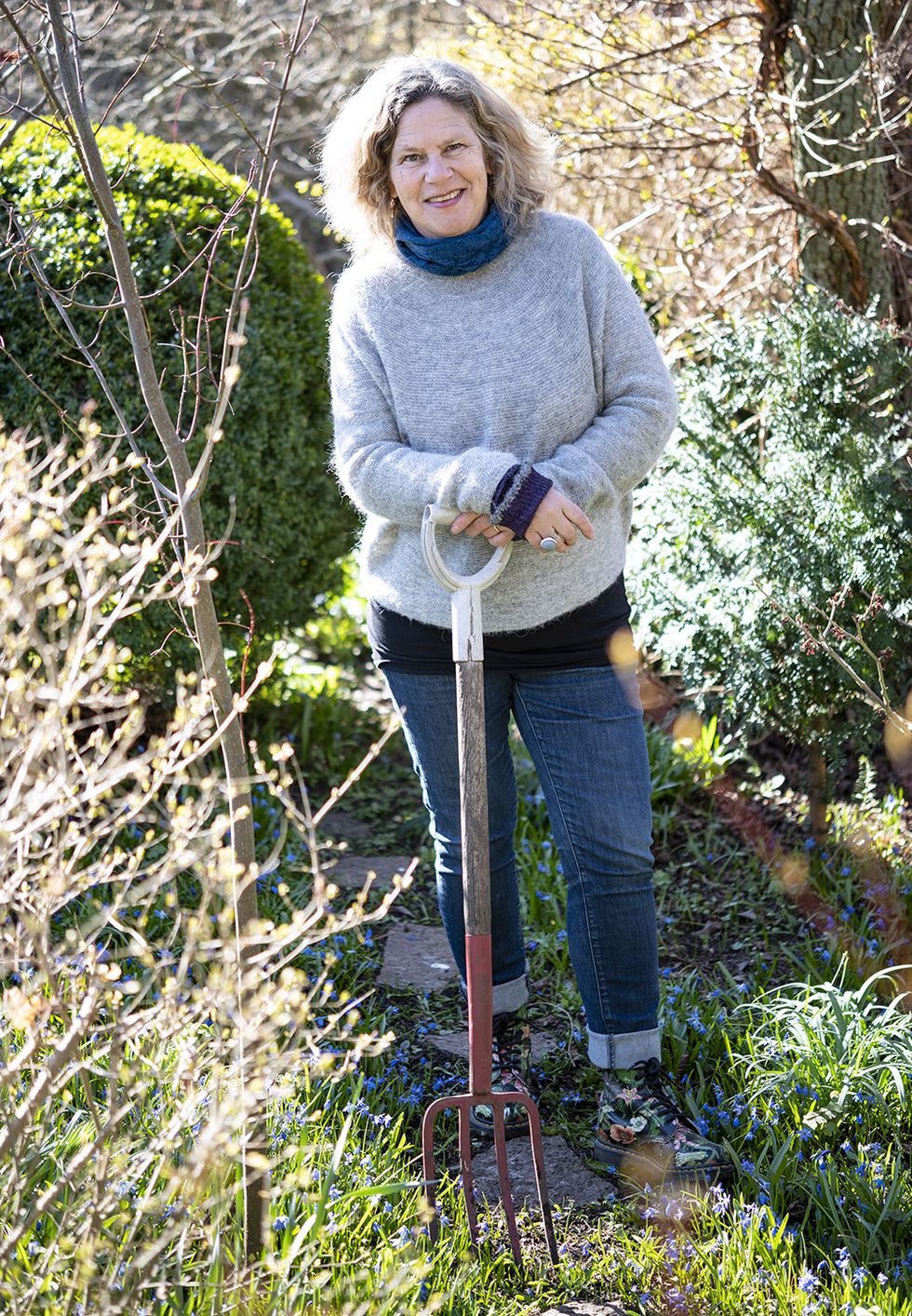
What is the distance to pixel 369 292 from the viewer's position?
2.46 m

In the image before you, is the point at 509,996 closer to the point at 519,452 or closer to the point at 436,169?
the point at 519,452

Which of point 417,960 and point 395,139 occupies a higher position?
point 395,139

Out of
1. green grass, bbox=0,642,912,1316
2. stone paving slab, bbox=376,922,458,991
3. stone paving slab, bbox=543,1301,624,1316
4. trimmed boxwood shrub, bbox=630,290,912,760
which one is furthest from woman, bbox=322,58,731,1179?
trimmed boxwood shrub, bbox=630,290,912,760

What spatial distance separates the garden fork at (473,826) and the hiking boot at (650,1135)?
0.77ft

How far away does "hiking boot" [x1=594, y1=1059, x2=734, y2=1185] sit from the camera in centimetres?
241

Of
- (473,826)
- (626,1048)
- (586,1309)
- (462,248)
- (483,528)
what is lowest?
(586,1309)

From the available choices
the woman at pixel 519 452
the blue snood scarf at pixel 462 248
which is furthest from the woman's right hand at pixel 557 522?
the blue snood scarf at pixel 462 248

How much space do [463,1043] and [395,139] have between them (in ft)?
6.52

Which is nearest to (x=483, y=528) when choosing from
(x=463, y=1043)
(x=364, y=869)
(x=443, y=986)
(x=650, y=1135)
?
(x=650, y=1135)

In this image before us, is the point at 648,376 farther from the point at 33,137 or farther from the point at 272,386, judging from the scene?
the point at 33,137

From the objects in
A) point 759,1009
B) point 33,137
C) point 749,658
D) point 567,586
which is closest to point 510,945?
point 759,1009

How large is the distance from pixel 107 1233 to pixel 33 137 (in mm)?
3355

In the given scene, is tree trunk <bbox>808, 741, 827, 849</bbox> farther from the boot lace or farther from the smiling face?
the smiling face

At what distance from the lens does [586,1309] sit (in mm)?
2182
